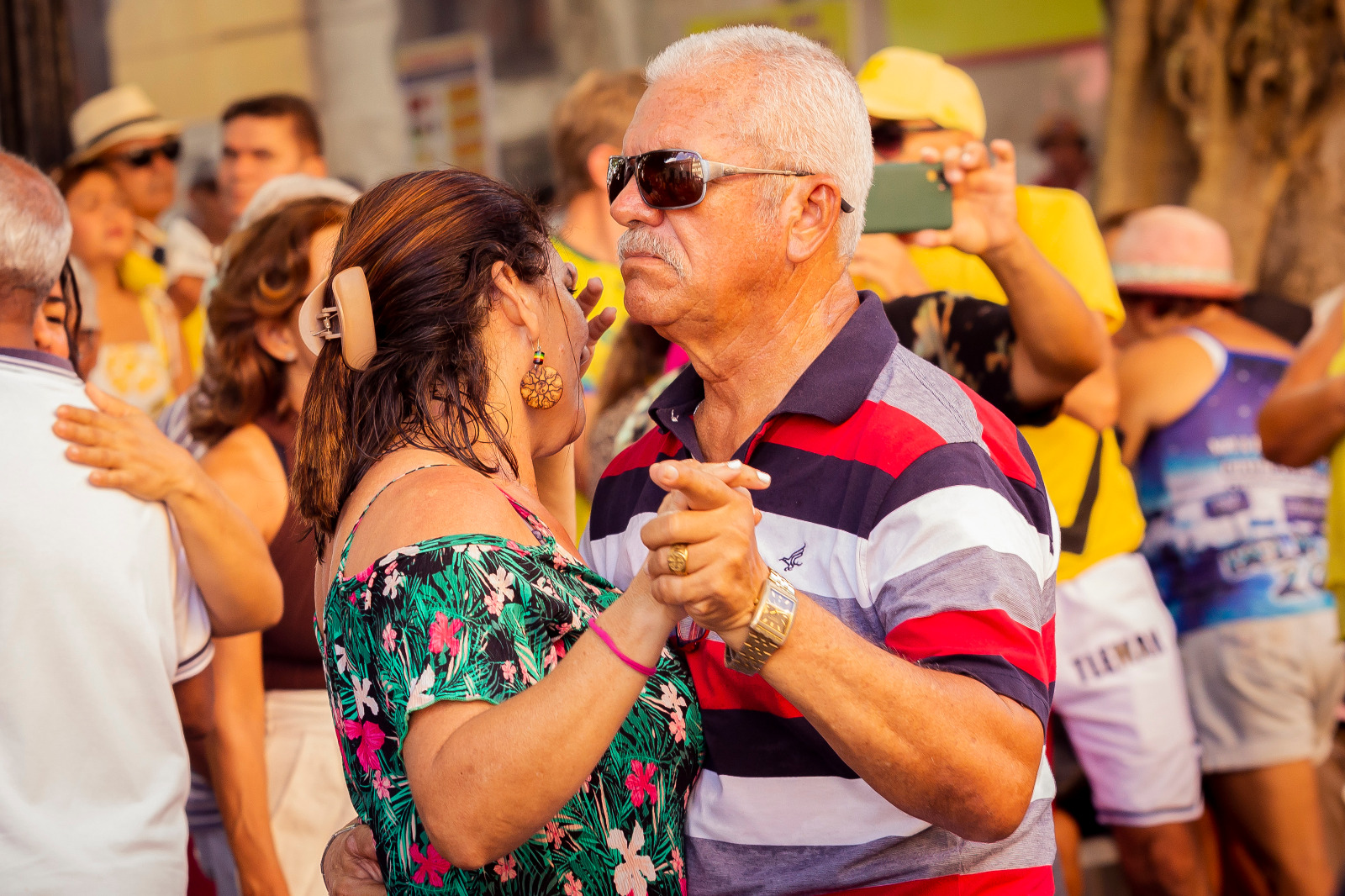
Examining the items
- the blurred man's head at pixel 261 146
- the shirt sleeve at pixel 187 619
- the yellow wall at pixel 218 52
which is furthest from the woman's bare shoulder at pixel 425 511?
the yellow wall at pixel 218 52

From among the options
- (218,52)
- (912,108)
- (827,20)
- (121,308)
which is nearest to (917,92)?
(912,108)

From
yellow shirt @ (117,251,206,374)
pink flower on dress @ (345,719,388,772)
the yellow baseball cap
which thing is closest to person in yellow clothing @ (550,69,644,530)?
the yellow baseball cap

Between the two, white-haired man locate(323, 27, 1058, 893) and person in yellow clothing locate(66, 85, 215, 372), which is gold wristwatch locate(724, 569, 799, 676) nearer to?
white-haired man locate(323, 27, 1058, 893)

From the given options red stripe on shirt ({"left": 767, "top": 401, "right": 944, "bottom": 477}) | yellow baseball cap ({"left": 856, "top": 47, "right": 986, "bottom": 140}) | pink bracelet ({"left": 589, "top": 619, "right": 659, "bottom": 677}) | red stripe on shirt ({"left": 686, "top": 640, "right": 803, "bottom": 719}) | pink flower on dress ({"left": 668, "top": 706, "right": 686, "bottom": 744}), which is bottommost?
pink flower on dress ({"left": 668, "top": 706, "right": 686, "bottom": 744})

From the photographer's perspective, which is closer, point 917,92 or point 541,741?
point 541,741

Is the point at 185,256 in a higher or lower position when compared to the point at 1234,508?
higher

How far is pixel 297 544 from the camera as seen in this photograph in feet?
9.68

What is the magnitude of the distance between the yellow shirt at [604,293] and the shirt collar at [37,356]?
180cm

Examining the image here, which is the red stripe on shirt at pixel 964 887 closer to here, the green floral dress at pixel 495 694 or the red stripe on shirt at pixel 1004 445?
the green floral dress at pixel 495 694

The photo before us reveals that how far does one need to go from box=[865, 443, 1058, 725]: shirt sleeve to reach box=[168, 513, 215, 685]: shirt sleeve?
1399 mm

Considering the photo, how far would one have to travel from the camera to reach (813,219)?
6.50ft

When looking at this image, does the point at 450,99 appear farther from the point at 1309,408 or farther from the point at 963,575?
the point at 963,575

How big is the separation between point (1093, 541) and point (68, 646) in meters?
2.58

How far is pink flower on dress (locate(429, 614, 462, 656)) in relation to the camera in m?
1.51
